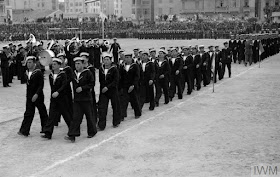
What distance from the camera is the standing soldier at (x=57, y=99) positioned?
29.7 feet

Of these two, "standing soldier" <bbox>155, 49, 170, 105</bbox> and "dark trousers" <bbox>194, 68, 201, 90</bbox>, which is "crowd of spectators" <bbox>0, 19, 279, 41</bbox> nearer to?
"dark trousers" <bbox>194, 68, 201, 90</bbox>

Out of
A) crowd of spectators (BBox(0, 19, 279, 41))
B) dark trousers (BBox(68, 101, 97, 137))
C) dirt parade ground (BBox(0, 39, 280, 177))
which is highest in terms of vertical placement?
crowd of spectators (BBox(0, 19, 279, 41))

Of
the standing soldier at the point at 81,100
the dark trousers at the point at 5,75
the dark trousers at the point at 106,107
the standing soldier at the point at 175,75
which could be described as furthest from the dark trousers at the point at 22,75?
the standing soldier at the point at 81,100

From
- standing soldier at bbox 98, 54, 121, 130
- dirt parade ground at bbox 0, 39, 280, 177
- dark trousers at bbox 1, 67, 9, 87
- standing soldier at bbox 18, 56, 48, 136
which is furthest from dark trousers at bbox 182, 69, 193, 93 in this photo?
dark trousers at bbox 1, 67, 9, 87

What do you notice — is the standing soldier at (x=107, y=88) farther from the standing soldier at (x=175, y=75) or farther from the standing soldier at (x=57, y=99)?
the standing soldier at (x=175, y=75)

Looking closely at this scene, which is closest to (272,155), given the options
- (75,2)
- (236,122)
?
(236,122)

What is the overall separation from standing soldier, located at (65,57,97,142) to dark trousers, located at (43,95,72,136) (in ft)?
1.27

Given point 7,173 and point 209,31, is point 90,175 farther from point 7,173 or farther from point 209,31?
point 209,31

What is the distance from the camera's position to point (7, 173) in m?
6.99

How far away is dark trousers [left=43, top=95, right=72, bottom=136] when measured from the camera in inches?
357

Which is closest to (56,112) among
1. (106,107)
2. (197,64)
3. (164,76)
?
(106,107)

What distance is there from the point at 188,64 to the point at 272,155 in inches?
285

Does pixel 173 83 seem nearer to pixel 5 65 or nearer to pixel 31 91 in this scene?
pixel 31 91

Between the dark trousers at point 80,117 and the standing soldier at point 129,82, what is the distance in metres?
1.81
